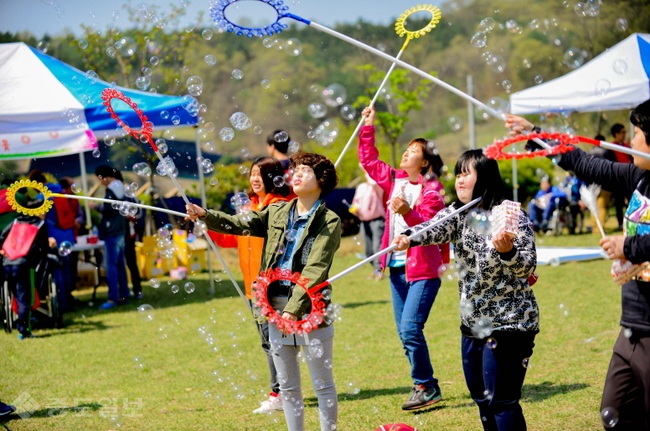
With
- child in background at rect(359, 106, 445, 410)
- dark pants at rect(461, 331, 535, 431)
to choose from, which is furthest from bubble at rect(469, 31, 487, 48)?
dark pants at rect(461, 331, 535, 431)

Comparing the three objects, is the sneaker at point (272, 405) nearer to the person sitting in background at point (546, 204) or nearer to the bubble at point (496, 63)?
the bubble at point (496, 63)

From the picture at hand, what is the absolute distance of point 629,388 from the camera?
302cm

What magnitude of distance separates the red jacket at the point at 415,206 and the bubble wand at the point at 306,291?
26.4 inches

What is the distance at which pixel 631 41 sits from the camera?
11.9m

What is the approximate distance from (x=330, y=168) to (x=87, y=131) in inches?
207

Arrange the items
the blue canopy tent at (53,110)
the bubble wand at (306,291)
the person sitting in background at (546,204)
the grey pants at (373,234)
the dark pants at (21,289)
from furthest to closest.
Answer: the person sitting in background at (546,204), the grey pants at (373,234), the blue canopy tent at (53,110), the dark pants at (21,289), the bubble wand at (306,291)

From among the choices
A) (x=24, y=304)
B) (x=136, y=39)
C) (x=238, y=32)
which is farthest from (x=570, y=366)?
(x=136, y=39)

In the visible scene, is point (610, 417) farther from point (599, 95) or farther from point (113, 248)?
point (599, 95)

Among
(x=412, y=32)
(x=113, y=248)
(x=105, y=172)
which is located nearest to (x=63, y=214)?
(x=113, y=248)

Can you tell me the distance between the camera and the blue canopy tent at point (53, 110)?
321 inches

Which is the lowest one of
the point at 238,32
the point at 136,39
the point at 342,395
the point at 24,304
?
the point at 342,395

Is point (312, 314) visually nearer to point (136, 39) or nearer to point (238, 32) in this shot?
point (238, 32)

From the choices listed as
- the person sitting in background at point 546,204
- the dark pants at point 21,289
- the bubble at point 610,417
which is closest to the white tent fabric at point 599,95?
the person sitting in background at point 546,204

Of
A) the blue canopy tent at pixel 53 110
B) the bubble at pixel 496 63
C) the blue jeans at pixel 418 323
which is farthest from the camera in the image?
the blue canopy tent at pixel 53 110
